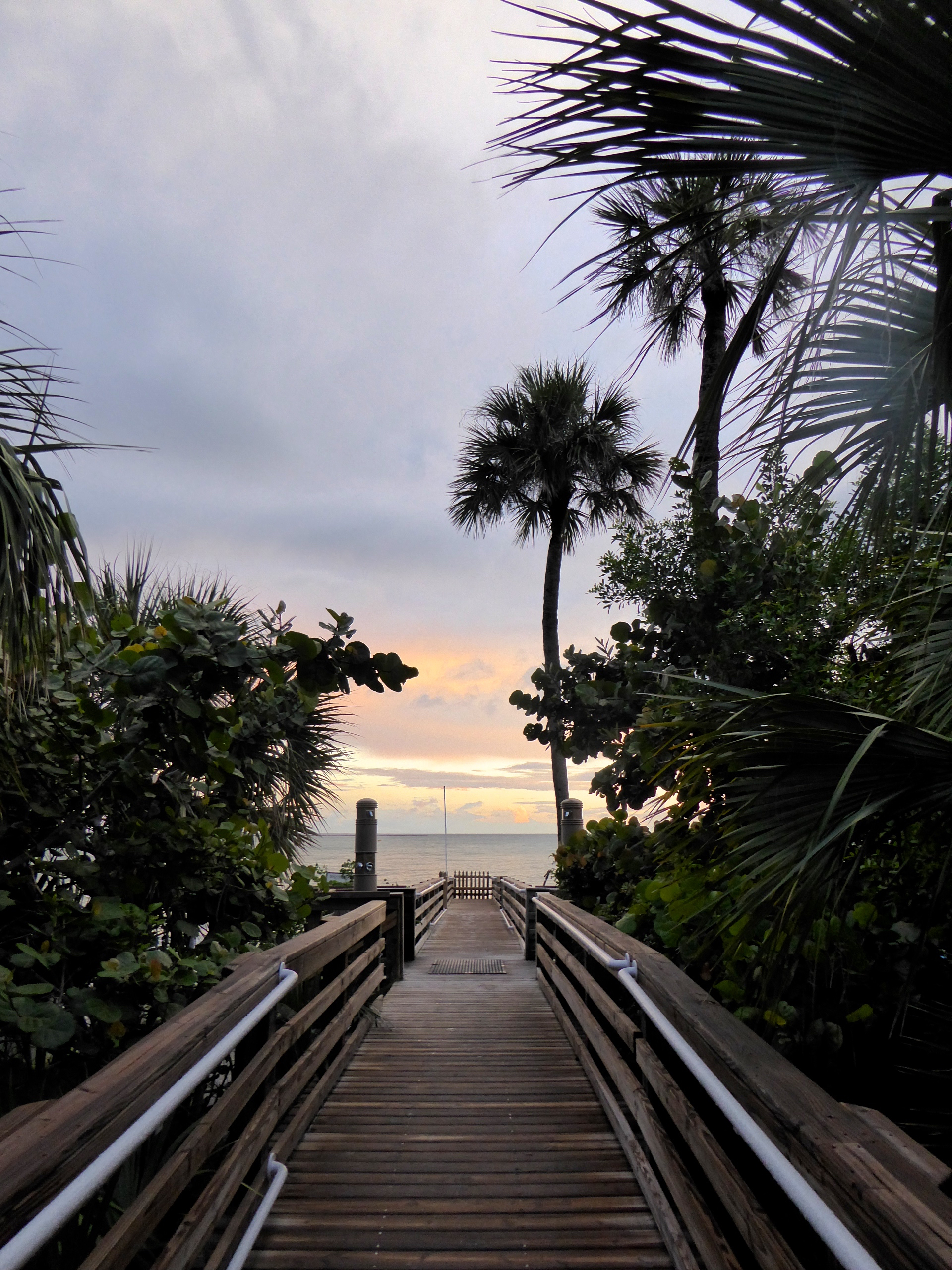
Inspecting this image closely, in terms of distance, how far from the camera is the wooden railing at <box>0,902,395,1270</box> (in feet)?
4.94

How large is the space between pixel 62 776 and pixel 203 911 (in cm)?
122

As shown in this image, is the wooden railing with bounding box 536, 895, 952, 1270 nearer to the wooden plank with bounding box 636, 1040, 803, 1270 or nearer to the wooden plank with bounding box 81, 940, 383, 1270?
the wooden plank with bounding box 636, 1040, 803, 1270

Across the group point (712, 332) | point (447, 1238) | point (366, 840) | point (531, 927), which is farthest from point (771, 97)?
point (366, 840)

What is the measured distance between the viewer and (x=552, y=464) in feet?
54.6

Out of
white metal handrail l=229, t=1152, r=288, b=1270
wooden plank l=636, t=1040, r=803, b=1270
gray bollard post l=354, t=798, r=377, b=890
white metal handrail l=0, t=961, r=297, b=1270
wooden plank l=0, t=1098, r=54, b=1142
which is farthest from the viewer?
gray bollard post l=354, t=798, r=377, b=890

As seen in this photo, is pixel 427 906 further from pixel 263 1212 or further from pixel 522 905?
pixel 263 1212

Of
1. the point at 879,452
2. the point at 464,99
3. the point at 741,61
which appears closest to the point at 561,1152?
the point at 879,452

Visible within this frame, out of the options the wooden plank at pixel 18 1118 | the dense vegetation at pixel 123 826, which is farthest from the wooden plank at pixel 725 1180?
the dense vegetation at pixel 123 826

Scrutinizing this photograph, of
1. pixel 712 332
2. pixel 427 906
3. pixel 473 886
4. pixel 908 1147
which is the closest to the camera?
pixel 908 1147

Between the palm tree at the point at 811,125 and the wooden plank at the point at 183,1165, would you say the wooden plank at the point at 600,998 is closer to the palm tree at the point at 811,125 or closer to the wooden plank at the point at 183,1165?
the wooden plank at the point at 183,1165

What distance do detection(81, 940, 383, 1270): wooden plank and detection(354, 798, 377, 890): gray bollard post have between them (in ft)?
28.0

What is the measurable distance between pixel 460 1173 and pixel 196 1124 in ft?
4.36

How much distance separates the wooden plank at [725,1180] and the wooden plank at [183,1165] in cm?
128

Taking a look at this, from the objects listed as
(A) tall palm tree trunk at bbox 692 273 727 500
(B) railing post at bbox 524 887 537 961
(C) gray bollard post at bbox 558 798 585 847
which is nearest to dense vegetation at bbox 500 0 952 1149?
Answer: (A) tall palm tree trunk at bbox 692 273 727 500
